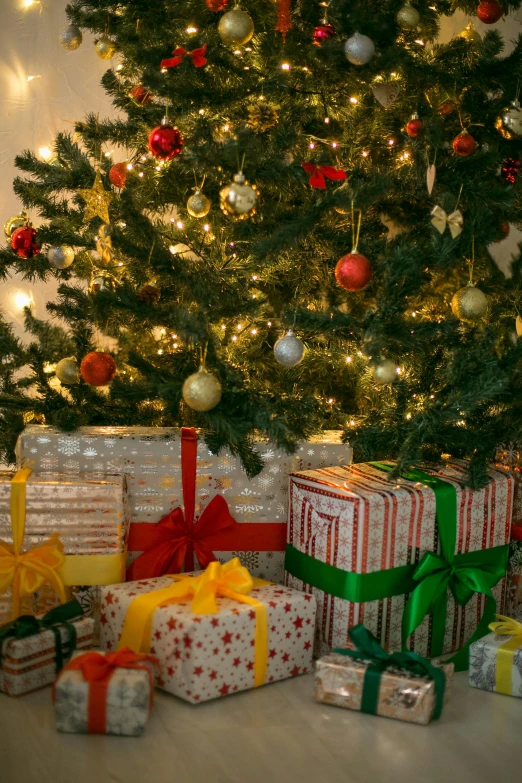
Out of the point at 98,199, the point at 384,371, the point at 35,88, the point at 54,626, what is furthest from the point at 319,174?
the point at 35,88

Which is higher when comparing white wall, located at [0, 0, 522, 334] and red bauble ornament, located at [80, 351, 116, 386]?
white wall, located at [0, 0, 522, 334]

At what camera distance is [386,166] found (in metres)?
1.74

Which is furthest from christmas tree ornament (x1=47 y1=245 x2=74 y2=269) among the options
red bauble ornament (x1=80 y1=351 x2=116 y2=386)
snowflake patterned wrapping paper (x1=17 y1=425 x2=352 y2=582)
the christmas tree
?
snowflake patterned wrapping paper (x1=17 y1=425 x2=352 y2=582)

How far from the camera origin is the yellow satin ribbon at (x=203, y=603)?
46.9 inches

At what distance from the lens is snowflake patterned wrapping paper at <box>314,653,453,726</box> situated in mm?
1104

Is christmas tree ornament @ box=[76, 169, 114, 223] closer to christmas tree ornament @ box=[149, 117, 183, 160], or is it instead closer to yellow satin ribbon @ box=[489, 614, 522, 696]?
christmas tree ornament @ box=[149, 117, 183, 160]

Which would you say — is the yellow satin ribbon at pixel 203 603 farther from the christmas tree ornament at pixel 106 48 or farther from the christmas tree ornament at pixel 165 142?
the christmas tree ornament at pixel 106 48

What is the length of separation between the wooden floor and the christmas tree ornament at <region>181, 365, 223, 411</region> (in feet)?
1.47

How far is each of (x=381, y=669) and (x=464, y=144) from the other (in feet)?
3.05

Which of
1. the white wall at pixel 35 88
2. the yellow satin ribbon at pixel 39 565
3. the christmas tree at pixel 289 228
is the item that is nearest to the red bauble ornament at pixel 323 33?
the christmas tree at pixel 289 228

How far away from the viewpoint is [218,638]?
3.78 ft

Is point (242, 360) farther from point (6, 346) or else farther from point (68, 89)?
point (68, 89)

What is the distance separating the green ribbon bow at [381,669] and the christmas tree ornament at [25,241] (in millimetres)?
1020

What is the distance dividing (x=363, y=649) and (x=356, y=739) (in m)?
0.14
